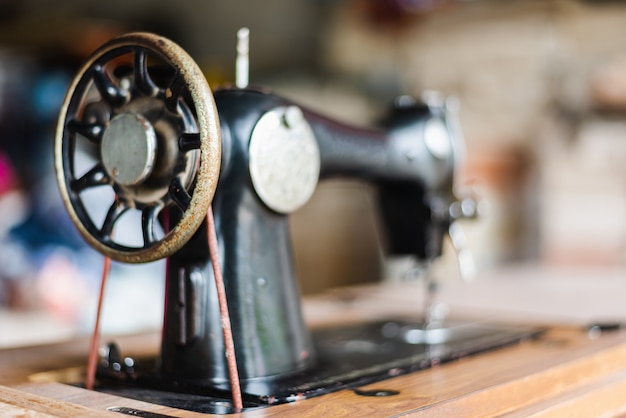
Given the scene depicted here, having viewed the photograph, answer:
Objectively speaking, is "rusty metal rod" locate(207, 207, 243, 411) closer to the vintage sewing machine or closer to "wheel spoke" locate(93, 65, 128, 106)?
the vintage sewing machine

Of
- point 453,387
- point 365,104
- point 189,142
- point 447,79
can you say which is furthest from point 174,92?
point 365,104

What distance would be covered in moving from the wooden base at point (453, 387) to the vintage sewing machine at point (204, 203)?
4 centimetres

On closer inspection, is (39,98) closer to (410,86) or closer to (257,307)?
(410,86)

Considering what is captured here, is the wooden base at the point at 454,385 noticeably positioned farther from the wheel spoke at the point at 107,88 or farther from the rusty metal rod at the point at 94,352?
the wheel spoke at the point at 107,88

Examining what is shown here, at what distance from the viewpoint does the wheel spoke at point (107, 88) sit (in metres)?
1.00

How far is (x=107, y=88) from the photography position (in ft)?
3.29

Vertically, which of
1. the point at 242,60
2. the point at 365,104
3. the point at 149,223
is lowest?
the point at 149,223

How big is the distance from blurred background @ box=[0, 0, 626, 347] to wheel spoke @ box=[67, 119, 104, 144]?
3.70 ft

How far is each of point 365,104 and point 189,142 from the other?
405 cm

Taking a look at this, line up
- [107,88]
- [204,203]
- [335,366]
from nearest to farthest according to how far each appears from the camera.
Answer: [204,203]
[107,88]
[335,366]

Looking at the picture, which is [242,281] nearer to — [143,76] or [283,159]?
[283,159]

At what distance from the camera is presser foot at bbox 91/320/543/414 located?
97cm

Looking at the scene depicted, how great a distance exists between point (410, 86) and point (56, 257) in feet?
7.67

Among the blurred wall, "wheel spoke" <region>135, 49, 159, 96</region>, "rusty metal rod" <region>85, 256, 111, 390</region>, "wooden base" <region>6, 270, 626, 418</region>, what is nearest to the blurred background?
the blurred wall
